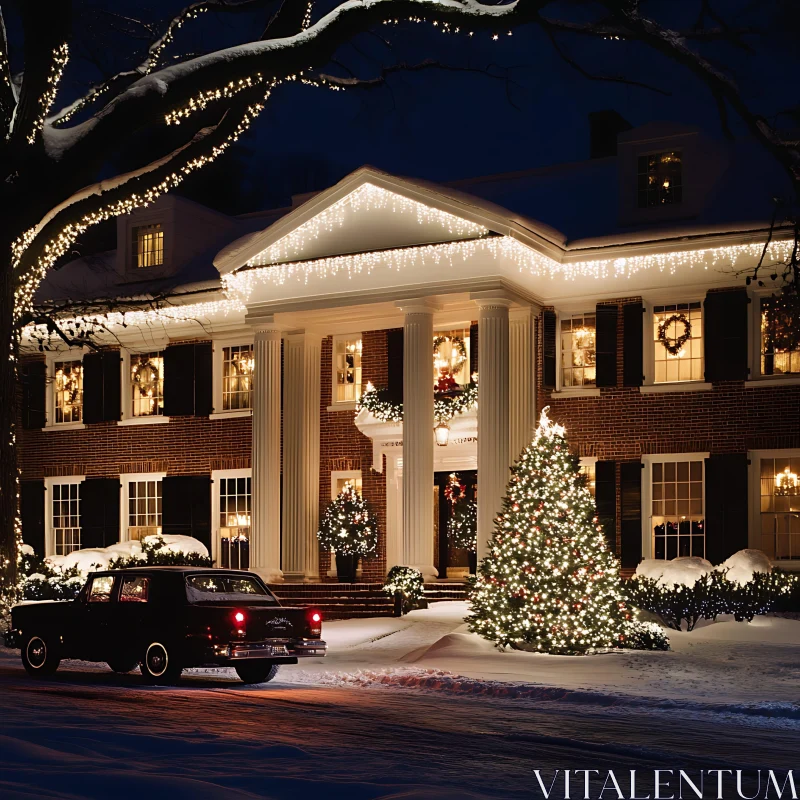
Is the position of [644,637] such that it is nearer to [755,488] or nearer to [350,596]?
[755,488]

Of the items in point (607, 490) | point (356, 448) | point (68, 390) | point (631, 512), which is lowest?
point (631, 512)

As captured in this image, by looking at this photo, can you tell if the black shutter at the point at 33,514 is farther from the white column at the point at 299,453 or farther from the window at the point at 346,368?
the window at the point at 346,368

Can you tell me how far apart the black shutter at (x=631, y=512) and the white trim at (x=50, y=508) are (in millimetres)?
13968

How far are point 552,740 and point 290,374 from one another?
1743 cm

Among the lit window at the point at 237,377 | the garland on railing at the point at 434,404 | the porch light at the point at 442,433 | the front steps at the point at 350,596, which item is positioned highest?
the lit window at the point at 237,377

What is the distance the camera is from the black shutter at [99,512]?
31234mm

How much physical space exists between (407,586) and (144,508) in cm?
972

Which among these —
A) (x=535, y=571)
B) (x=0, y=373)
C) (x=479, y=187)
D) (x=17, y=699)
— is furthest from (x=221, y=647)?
(x=479, y=187)

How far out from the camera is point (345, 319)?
27594 mm

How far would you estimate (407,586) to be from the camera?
23.8 metres

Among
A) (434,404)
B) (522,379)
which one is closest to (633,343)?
(522,379)

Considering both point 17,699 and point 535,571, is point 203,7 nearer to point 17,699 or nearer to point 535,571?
point 535,571

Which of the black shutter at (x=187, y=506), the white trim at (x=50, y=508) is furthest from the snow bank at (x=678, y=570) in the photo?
the white trim at (x=50, y=508)

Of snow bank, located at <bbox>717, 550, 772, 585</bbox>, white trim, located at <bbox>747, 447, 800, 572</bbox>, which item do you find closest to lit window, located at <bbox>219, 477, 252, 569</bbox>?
white trim, located at <bbox>747, 447, 800, 572</bbox>
